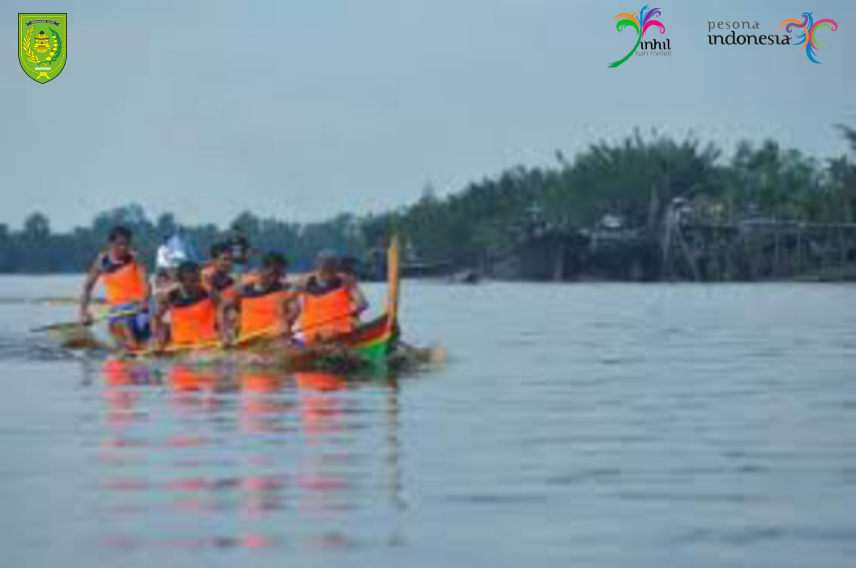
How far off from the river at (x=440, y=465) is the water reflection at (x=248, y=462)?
3 centimetres

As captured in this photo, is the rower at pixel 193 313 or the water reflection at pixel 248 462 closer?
the water reflection at pixel 248 462

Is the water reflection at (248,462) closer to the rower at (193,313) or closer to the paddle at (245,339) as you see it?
the paddle at (245,339)

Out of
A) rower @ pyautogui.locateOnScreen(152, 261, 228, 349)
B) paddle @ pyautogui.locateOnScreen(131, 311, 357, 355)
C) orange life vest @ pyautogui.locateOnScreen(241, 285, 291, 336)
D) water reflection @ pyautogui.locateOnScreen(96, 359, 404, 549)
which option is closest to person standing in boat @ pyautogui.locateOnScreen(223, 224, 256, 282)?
orange life vest @ pyautogui.locateOnScreen(241, 285, 291, 336)

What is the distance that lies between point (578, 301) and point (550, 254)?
47.1 meters

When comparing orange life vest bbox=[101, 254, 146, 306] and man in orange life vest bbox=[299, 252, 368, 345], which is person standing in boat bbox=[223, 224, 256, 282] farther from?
man in orange life vest bbox=[299, 252, 368, 345]

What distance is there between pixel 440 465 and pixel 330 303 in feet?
41.0

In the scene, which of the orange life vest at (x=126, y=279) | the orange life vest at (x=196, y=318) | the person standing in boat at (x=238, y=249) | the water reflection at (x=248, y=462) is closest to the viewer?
the water reflection at (x=248, y=462)

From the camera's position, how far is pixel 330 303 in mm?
29188

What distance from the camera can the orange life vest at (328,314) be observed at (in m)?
29.1

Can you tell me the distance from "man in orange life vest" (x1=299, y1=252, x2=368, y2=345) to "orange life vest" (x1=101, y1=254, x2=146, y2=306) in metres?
3.94

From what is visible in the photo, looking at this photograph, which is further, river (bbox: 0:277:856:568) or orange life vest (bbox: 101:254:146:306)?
orange life vest (bbox: 101:254:146:306)

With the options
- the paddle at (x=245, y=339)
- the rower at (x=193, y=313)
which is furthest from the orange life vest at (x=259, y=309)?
the rower at (x=193, y=313)

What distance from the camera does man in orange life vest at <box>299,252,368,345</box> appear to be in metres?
29.1

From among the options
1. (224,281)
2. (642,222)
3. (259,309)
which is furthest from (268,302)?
(642,222)
